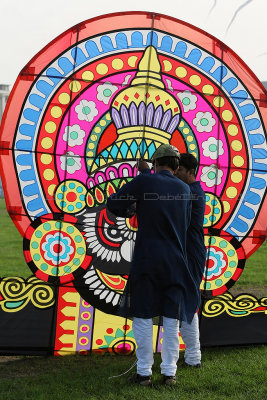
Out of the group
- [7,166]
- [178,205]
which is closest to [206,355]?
[178,205]

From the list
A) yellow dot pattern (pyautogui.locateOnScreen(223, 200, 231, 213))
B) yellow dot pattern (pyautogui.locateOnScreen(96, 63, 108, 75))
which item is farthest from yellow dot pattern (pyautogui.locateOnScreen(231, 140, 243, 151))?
yellow dot pattern (pyautogui.locateOnScreen(96, 63, 108, 75))

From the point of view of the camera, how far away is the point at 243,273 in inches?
358

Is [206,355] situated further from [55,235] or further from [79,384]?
[55,235]

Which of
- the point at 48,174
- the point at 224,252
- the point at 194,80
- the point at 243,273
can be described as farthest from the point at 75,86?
the point at 243,273

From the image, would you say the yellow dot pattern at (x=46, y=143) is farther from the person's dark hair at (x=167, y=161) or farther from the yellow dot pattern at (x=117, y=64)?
the person's dark hair at (x=167, y=161)

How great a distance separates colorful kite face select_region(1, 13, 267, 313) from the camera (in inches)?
175

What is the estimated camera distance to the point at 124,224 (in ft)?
15.3

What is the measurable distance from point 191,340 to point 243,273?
4.99 meters

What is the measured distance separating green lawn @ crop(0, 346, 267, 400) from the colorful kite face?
0.55 m

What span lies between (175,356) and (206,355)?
964 mm

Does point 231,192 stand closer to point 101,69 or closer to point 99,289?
point 99,289

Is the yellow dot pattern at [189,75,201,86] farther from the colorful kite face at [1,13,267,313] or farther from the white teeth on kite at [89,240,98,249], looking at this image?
the white teeth on kite at [89,240,98,249]

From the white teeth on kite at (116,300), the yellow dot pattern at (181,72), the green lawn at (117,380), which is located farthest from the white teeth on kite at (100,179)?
the green lawn at (117,380)

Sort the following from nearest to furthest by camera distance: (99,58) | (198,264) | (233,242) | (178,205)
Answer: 1. (178,205)
2. (198,264)
3. (99,58)
4. (233,242)
